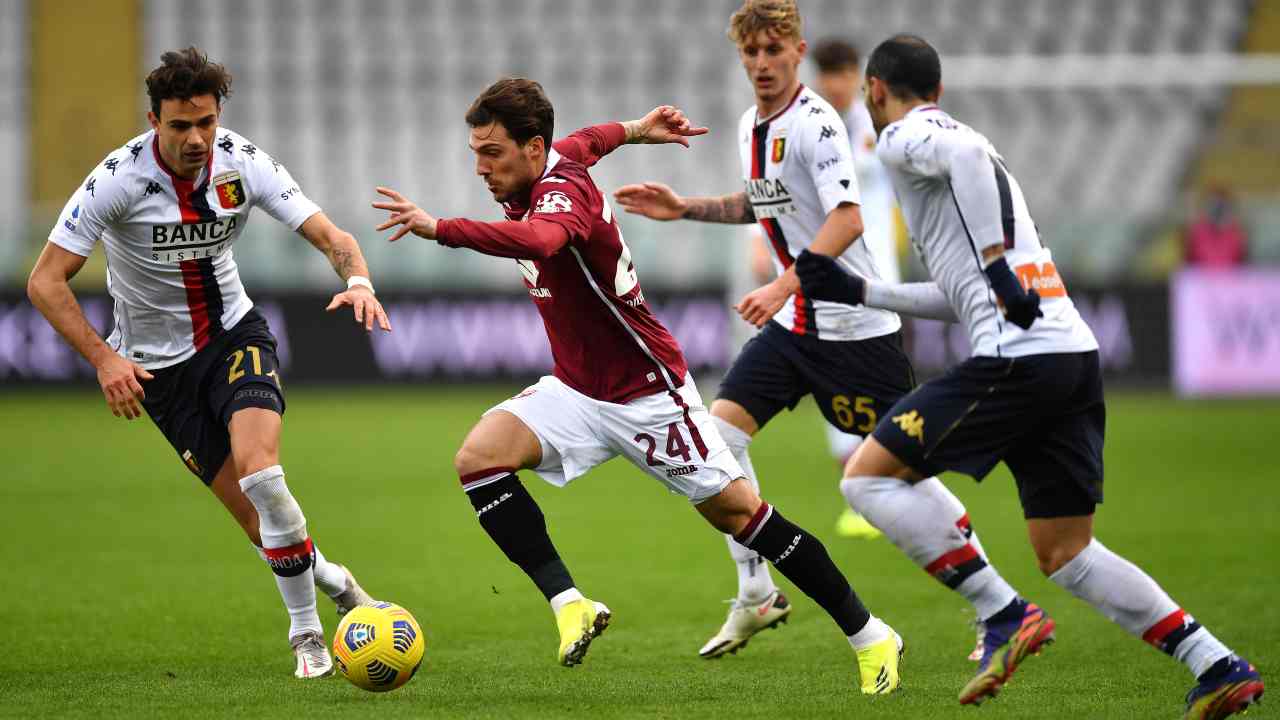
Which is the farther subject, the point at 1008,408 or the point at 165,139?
the point at 165,139

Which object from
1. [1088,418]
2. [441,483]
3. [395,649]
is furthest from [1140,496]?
[395,649]

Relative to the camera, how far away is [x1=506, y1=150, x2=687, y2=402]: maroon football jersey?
5820mm

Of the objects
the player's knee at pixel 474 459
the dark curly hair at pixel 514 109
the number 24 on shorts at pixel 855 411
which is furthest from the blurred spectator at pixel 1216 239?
the player's knee at pixel 474 459

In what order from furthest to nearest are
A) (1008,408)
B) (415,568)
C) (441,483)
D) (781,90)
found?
(441,483) → (415,568) → (781,90) → (1008,408)

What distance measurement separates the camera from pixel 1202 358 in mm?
18516

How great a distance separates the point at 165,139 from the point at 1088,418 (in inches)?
140

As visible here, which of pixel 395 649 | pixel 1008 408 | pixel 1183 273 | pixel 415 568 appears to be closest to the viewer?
pixel 1008 408

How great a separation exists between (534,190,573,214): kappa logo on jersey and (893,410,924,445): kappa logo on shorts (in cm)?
132

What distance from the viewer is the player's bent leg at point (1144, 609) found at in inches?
200

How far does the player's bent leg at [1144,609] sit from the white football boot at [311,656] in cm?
272

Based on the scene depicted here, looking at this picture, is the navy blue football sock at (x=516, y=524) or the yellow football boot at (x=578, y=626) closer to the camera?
the yellow football boot at (x=578, y=626)

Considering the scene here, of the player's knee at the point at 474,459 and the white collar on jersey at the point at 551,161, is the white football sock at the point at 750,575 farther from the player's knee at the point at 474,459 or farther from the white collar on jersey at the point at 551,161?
the white collar on jersey at the point at 551,161

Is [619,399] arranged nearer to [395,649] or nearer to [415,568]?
[395,649]

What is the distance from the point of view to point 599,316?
595cm
